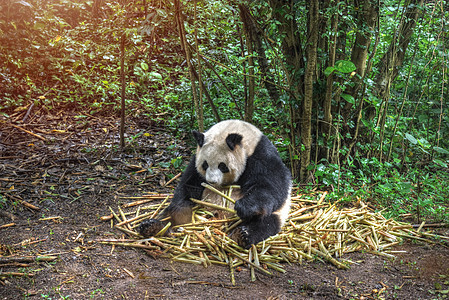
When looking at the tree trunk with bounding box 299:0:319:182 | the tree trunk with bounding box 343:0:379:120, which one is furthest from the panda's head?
the tree trunk with bounding box 343:0:379:120

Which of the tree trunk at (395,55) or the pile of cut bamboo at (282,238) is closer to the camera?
the pile of cut bamboo at (282,238)

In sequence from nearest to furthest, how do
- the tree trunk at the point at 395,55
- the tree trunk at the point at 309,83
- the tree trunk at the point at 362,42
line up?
1. the tree trunk at the point at 309,83
2. the tree trunk at the point at 362,42
3. the tree trunk at the point at 395,55

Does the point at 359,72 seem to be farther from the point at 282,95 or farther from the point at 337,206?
the point at 337,206

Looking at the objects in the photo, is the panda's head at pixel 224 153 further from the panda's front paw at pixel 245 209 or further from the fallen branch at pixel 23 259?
the fallen branch at pixel 23 259

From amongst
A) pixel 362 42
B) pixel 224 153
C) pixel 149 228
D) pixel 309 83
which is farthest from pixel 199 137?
pixel 362 42

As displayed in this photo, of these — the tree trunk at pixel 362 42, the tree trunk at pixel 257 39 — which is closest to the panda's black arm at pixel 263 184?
the tree trunk at pixel 257 39

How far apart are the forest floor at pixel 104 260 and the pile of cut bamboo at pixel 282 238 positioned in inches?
4.4

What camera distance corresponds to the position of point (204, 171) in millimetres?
3760

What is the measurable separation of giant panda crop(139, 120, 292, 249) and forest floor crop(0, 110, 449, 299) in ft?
1.56

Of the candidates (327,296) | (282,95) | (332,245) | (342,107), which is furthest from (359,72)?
(327,296)

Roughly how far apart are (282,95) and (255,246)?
7.34ft

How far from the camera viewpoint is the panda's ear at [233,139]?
359 cm

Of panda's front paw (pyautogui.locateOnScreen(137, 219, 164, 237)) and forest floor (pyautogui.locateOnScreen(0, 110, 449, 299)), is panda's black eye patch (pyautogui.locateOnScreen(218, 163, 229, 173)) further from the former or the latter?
forest floor (pyautogui.locateOnScreen(0, 110, 449, 299))

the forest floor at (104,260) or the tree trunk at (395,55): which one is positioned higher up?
the tree trunk at (395,55)
